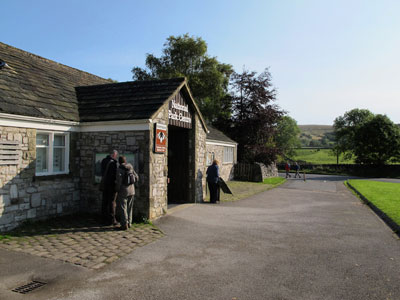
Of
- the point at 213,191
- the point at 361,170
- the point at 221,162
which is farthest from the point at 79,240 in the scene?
the point at 361,170

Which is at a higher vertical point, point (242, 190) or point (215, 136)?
point (215, 136)

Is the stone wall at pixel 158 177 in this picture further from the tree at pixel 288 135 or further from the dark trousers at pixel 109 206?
the tree at pixel 288 135

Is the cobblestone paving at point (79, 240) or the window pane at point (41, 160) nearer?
the cobblestone paving at point (79, 240)

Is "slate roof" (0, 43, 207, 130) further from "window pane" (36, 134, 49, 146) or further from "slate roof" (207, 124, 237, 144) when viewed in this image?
"slate roof" (207, 124, 237, 144)

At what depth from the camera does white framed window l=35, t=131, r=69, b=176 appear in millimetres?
9055

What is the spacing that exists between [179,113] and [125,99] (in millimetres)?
2081

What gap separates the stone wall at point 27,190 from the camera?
25.2 ft

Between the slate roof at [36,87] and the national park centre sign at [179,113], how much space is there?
3.29 m

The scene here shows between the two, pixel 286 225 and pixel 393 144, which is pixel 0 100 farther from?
pixel 393 144

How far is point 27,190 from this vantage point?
8.28 metres

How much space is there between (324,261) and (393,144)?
40.6 meters

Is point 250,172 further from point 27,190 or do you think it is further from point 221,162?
point 27,190

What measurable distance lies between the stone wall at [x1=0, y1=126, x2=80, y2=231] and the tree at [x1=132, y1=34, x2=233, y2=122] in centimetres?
2660

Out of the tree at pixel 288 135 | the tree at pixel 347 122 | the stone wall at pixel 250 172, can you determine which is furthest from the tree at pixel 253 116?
the tree at pixel 347 122
